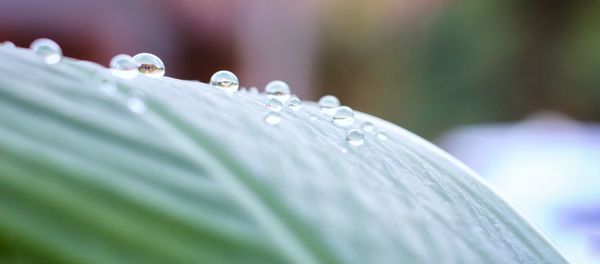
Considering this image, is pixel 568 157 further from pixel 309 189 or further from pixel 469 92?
pixel 469 92

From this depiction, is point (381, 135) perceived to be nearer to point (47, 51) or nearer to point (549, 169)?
point (47, 51)

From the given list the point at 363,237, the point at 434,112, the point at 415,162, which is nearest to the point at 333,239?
the point at 363,237

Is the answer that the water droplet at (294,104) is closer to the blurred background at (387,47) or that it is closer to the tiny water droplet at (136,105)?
the tiny water droplet at (136,105)

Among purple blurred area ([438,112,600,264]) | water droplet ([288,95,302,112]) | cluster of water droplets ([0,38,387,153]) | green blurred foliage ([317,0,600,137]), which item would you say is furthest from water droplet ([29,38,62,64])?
green blurred foliage ([317,0,600,137])

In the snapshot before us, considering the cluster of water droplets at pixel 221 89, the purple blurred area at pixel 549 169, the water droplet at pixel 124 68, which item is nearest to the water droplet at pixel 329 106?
the cluster of water droplets at pixel 221 89

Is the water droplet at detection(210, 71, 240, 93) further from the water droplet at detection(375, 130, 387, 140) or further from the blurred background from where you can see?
the blurred background
